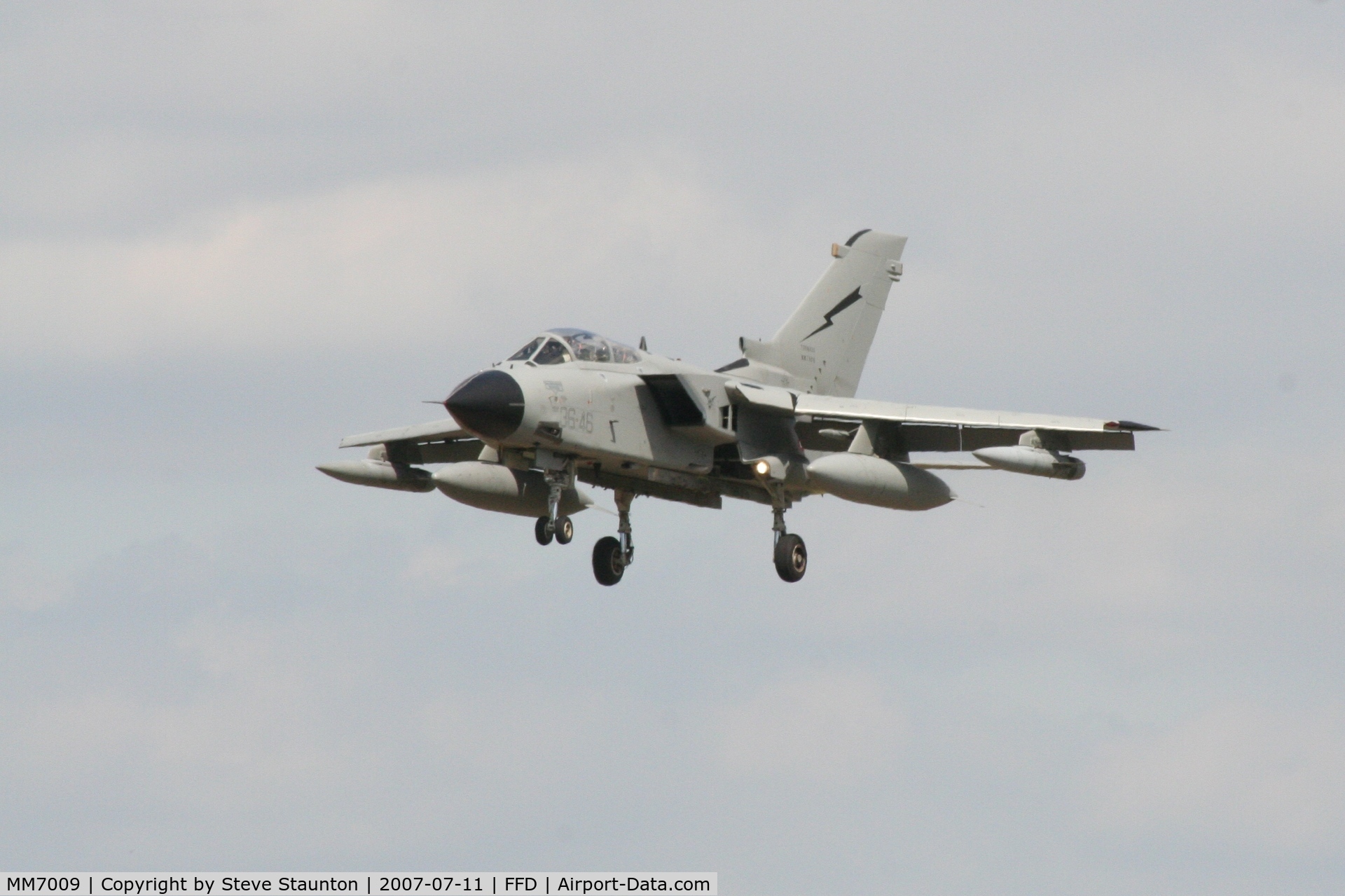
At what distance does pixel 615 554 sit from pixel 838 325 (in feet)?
23.5

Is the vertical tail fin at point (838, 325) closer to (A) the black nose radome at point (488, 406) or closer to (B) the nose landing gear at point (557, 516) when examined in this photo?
(B) the nose landing gear at point (557, 516)

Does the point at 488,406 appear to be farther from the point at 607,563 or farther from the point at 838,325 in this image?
the point at 838,325

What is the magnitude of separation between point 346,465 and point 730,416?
294 inches

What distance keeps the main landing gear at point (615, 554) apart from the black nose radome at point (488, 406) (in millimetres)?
4524

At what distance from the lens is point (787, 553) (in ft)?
112

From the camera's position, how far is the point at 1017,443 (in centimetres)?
3388

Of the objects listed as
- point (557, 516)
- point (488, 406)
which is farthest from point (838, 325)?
point (488, 406)

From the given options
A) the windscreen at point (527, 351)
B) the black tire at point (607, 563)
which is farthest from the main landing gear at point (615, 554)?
the windscreen at point (527, 351)

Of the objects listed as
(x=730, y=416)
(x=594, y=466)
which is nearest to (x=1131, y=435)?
(x=730, y=416)

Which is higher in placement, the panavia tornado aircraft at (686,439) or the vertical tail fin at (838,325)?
the vertical tail fin at (838,325)

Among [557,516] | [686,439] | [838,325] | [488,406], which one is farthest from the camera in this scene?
[838,325]

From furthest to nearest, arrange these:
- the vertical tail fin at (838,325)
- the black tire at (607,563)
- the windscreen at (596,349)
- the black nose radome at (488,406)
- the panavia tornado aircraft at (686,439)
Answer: the vertical tail fin at (838,325)
the black tire at (607,563)
the windscreen at (596,349)
the panavia tornado aircraft at (686,439)
the black nose radome at (488,406)

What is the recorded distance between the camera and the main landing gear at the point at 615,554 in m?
34.5

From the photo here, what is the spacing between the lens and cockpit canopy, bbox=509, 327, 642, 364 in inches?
1265
